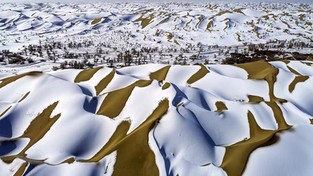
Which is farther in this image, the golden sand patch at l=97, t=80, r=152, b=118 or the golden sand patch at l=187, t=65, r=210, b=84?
the golden sand patch at l=187, t=65, r=210, b=84

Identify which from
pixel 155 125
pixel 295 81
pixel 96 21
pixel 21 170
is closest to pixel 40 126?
pixel 21 170

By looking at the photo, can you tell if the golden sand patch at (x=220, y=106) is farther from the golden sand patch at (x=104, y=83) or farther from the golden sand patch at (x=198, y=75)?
the golden sand patch at (x=104, y=83)

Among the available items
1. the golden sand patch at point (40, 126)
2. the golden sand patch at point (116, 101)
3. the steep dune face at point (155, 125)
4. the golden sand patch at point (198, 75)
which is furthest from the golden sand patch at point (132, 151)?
the golden sand patch at point (198, 75)

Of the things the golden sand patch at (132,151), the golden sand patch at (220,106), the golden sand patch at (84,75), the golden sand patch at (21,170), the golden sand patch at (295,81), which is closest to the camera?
the golden sand patch at (21,170)

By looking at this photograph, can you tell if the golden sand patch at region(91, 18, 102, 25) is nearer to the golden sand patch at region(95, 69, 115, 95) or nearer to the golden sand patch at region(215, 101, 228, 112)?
the golden sand patch at region(95, 69, 115, 95)

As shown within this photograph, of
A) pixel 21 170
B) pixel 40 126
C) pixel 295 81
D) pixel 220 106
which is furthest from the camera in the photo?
pixel 295 81

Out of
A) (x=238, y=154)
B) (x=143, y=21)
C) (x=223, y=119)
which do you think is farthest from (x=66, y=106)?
(x=143, y=21)

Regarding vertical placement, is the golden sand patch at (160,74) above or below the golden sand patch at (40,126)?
below

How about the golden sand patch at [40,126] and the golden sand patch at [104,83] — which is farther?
the golden sand patch at [104,83]

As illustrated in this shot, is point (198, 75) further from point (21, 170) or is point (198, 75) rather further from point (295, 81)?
point (21, 170)

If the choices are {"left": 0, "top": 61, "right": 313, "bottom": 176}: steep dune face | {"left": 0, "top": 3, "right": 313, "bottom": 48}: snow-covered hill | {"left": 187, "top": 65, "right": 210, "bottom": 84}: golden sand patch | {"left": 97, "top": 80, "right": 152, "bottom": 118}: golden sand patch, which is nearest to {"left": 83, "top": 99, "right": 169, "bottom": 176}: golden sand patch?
{"left": 0, "top": 61, "right": 313, "bottom": 176}: steep dune face
